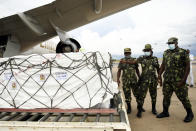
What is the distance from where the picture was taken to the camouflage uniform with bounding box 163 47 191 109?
3.55 m

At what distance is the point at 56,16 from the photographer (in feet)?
18.7

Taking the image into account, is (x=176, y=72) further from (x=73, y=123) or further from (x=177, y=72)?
(x=73, y=123)

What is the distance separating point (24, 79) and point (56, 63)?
72 centimetres

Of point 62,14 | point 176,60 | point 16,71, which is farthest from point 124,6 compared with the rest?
point 16,71

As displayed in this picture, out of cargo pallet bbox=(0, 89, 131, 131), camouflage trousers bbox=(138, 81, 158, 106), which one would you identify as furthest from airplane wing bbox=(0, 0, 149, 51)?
cargo pallet bbox=(0, 89, 131, 131)

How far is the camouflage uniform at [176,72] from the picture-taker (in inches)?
140

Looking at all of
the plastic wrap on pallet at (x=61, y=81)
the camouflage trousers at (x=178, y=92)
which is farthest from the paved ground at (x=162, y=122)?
the plastic wrap on pallet at (x=61, y=81)

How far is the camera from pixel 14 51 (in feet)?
19.3

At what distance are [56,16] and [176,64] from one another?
182 inches

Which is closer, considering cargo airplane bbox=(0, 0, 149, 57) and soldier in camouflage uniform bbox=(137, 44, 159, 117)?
soldier in camouflage uniform bbox=(137, 44, 159, 117)

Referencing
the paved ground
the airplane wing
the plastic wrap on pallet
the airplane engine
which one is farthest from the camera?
the airplane engine

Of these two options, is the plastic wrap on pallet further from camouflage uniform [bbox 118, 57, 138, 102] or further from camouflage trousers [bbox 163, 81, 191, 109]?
camouflage trousers [bbox 163, 81, 191, 109]

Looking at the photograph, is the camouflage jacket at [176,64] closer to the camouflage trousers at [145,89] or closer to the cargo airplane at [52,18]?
the camouflage trousers at [145,89]

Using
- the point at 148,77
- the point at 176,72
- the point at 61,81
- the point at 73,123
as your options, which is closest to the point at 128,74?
the point at 148,77
